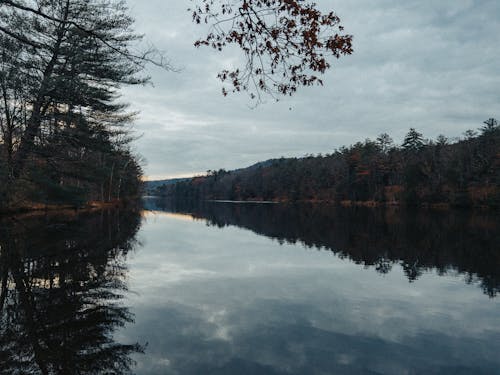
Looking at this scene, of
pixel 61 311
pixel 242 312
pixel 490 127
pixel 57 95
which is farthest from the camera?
pixel 490 127

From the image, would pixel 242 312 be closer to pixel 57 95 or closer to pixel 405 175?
pixel 57 95

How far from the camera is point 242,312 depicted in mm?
7875

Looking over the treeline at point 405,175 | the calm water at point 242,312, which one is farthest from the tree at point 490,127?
the calm water at point 242,312

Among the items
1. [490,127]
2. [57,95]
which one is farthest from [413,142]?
[57,95]

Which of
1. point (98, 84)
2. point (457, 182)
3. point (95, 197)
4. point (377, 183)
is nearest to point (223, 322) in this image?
point (98, 84)

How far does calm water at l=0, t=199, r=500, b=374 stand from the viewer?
539 cm

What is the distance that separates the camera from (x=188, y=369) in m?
5.10

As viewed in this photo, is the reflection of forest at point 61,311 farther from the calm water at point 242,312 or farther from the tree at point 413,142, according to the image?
the tree at point 413,142

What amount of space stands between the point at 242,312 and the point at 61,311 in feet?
12.0

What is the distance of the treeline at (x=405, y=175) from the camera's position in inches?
2505

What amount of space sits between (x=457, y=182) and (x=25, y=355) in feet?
246

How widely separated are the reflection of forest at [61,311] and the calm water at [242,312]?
3 centimetres

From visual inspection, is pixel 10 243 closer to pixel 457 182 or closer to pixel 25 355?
pixel 25 355

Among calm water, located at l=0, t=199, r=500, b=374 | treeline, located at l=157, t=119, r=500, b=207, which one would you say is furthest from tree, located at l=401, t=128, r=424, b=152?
calm water, located at l=0, t=199, r=500, b=374
